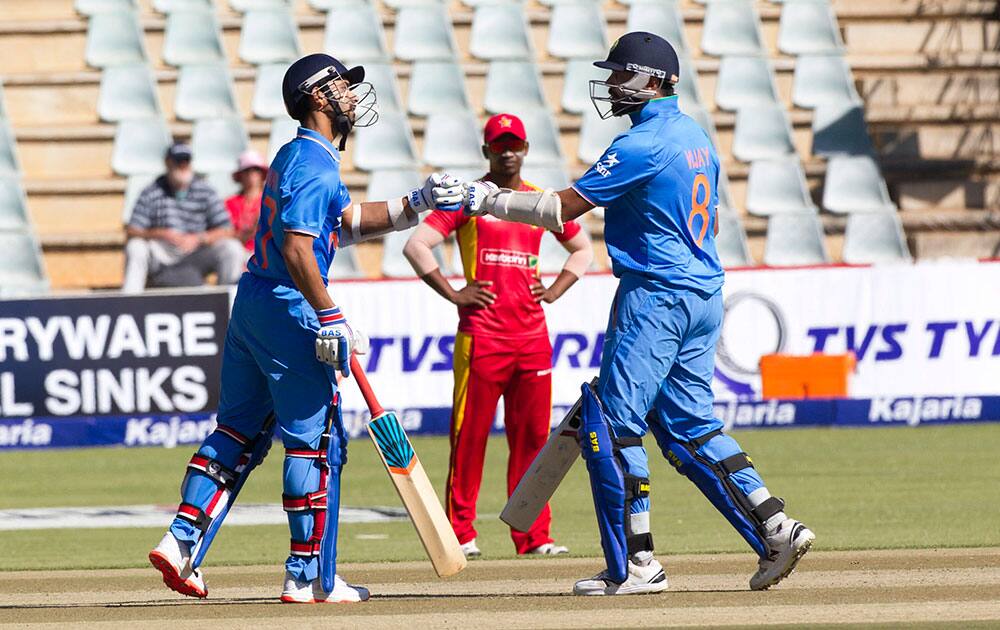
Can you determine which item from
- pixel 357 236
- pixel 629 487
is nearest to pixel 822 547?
pixel 629 487

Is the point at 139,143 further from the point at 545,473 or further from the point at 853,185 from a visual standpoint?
the point at 545,473

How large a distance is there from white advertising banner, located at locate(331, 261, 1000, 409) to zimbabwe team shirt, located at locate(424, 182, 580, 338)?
A: 598cm

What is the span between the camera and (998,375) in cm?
1576

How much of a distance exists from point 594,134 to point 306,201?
1330cm

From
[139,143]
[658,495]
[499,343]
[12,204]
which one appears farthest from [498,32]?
[499,343]

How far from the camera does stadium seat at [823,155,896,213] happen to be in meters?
19.3

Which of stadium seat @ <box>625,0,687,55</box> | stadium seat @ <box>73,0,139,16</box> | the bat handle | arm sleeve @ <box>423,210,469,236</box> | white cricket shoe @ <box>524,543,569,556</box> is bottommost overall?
white cricket shoe @ <box>524,543,569,556</box>

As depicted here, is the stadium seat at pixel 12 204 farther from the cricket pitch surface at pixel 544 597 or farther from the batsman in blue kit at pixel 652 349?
the batsman in blue kit at pixel 652 349

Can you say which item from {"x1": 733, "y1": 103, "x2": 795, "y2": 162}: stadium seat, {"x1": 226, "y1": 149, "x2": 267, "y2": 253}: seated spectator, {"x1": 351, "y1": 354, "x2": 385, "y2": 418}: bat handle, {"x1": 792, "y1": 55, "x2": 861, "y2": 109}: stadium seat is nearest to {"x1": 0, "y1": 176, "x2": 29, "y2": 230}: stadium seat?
{"x1": 226, "y1": 149, "x2": 267, "y2": 253}: seated spectator

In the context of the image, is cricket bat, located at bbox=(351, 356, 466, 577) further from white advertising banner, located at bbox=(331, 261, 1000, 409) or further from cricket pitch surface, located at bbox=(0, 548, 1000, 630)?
white advertising banner, located at bbox=(331, 261, 1000, 409)

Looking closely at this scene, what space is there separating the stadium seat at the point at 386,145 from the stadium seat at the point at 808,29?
4.97 m

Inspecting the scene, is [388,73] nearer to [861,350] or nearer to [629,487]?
[861,350]

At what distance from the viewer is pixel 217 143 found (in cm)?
1903

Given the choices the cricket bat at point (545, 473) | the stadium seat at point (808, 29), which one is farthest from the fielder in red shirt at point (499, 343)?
the stadium seat at point (808, 29)
